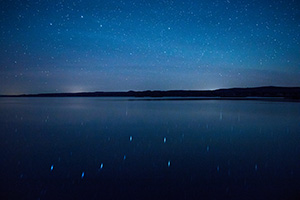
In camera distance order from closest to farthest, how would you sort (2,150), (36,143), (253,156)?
(253,156)
(2,150)
(36,143)

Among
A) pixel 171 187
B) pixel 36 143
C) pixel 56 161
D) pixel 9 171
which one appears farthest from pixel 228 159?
pixel 36 143

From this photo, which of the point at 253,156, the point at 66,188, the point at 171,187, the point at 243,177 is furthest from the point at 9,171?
the point at 253,156

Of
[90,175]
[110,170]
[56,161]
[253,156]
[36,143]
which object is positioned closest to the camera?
[90,175]

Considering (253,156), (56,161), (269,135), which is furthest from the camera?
(269,135)

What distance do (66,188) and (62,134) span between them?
5.72 m

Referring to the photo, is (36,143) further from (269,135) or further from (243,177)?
(269,135)

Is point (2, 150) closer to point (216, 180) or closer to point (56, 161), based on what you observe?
point (56, 161)

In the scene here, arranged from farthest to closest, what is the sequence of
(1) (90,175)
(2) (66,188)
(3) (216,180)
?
(1) (90,175), (3) (216,180), (2) (66,188)

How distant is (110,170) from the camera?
16.4 ft

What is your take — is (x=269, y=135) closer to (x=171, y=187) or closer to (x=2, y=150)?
(x=171, y=187)

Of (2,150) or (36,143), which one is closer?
(2,150)

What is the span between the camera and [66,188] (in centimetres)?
405

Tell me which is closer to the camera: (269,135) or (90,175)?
(90,175)

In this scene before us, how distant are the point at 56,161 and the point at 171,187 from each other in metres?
3.27
